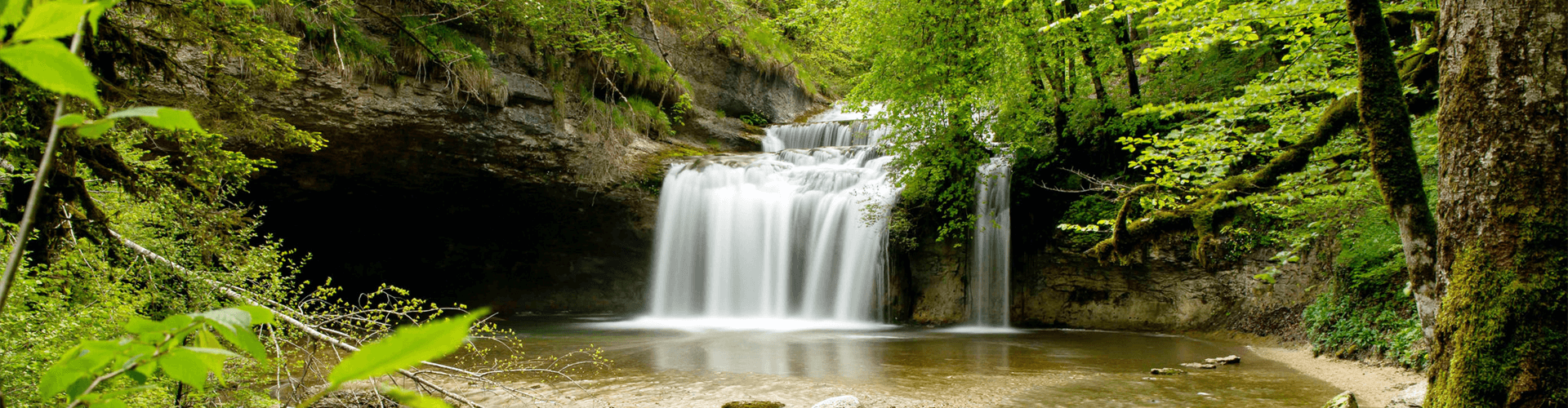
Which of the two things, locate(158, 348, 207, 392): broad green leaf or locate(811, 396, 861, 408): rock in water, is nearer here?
locate(158, 348, 207, 392): broad green leaf

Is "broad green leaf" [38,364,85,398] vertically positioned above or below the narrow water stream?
above

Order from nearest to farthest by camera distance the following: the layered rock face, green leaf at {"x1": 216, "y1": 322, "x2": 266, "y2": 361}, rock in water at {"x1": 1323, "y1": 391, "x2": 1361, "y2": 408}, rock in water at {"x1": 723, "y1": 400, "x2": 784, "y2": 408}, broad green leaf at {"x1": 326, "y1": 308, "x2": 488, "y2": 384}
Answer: broad green leaf at {"x1": 326, "y1": 308, "x2": 488, "y2": 384}
green leaf at {"x1": 216, "y1": 322, "x2": 266, "y2": 361}
rock in water at {"x1": 1323, "y1": 391, "x2": 1361, "y2": 408}
rock in water at {"x1": 723, "y1": 400, "x2": 784, "y2": 408}
the layered rock face

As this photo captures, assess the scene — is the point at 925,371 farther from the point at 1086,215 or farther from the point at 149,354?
the point at 149,354

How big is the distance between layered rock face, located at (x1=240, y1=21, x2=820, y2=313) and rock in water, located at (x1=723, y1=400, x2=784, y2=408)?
8694 mm

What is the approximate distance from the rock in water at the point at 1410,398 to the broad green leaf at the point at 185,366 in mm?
7149

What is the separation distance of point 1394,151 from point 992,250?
10051mm

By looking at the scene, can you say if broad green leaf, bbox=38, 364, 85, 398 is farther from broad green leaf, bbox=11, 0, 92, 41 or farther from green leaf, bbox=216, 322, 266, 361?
broad green leaf, bbox=11, 0, 92, 41

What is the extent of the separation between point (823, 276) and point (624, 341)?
510 cm

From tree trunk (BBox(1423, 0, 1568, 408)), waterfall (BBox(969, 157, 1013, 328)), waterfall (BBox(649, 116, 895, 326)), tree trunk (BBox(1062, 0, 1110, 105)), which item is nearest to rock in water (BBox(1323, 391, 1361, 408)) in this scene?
tree trunk (BBox(1423, 0, 1568, 408))

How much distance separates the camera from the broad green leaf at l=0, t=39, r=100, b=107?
526 millimetres

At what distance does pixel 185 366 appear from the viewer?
76 cm

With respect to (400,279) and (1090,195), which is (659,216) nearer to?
(400,279)

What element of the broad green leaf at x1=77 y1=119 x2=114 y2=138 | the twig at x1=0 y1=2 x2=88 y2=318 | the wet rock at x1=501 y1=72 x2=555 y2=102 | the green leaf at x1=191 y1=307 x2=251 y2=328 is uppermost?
the wet rock at x1=501 y1=72 x2=555 y2=102

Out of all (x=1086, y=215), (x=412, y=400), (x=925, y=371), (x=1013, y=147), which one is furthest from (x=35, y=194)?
(x=1086, y=215)
